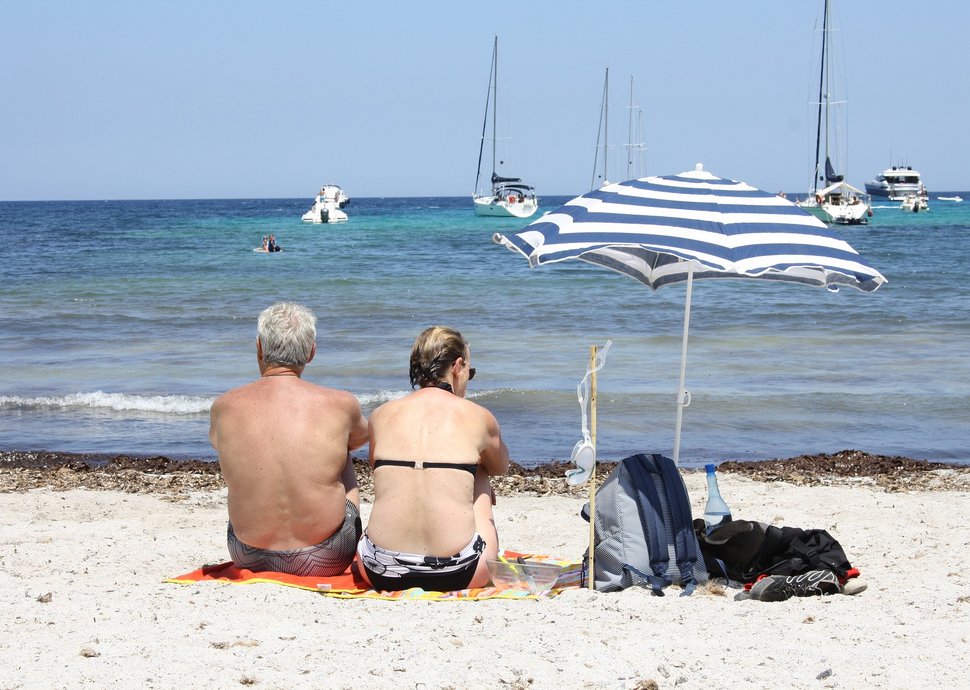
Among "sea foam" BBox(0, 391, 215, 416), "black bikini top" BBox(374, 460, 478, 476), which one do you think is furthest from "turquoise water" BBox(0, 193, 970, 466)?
"black bikini top" BBox(374, 460, 478, 476)

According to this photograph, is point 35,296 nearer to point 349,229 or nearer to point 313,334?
point 313,334

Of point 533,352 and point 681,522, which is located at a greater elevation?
point 681,522

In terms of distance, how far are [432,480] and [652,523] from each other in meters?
1.03

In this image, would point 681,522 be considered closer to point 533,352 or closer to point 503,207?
point 533,352

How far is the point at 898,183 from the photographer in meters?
85.8

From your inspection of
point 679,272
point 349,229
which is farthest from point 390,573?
point 349,229

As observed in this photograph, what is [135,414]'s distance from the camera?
958 cm

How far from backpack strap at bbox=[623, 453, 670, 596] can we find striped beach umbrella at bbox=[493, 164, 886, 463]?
2.91 ft

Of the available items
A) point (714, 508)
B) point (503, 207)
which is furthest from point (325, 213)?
point (714, 508)

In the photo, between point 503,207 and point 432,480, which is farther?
point 503,207

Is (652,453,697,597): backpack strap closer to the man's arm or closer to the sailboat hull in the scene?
the man's arm

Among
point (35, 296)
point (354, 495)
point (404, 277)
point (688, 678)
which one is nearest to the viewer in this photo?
point (688, 678)

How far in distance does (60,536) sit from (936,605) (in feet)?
13.5

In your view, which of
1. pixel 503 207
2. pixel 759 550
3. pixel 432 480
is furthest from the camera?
pixel 503 207
